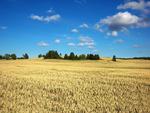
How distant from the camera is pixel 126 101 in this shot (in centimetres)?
1617

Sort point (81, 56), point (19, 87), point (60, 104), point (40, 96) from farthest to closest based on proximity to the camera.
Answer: point (81, 56)
point (19, 87)
point (40, 96)
point (60, 104)

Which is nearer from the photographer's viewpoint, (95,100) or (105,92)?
(95,100)

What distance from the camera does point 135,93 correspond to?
1892 centimetres

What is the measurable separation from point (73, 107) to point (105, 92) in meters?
5.18

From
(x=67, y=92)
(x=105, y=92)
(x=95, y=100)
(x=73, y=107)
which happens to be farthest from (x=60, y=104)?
(x=105, y=92)

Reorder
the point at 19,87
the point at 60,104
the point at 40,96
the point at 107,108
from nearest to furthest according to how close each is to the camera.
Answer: the point at 107,108 < the point at 60,104 < the point at 40,96 < the point at 19,87

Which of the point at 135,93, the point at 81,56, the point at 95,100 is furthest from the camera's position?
the point at 81,56

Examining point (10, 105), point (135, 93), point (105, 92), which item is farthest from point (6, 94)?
point (135, 93)

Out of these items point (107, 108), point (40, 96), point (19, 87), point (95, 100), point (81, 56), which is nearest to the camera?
point (107, 108)

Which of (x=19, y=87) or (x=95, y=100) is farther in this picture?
(x=19, y=87)

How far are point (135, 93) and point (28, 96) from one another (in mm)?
7216

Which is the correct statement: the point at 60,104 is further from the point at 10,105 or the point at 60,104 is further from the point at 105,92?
the point at 105,92

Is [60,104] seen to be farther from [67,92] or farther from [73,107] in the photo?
[67,92]

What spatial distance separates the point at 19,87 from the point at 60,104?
6.63 m
